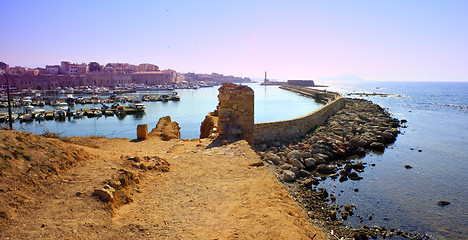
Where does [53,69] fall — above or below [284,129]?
above

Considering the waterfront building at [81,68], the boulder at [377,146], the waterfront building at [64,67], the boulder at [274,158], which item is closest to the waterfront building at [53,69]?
the waterfront building at [64,67]

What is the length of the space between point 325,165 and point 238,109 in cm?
444

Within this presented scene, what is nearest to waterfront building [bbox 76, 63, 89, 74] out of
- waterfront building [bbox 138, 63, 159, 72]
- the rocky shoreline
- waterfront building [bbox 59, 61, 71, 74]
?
waterfront building [bbox 59, 61, 71, 74]

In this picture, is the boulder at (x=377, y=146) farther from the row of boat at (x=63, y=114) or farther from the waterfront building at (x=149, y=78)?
the waterfront building at (x=149, y=78)

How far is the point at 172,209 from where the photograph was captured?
383 centimetres

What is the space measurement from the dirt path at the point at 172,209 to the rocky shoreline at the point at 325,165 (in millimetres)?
3079

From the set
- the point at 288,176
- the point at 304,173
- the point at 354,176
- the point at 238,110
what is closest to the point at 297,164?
the point at 304,173

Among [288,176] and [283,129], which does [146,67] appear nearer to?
[283,129]

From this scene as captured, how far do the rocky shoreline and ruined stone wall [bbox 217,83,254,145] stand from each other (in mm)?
1838

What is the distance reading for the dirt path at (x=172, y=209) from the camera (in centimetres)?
303

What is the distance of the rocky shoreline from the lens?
6680mm

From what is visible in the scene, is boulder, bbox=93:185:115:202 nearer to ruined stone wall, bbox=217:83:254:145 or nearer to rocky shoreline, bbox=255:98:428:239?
ruined stone wall, bbox=217:83:254:145

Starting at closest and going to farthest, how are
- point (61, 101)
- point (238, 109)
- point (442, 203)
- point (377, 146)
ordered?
1. point (442, 203)
2. point (238, 109)
3. point (377, 146)
4. point (61, 101)

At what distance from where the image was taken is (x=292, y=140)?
13367 mm
